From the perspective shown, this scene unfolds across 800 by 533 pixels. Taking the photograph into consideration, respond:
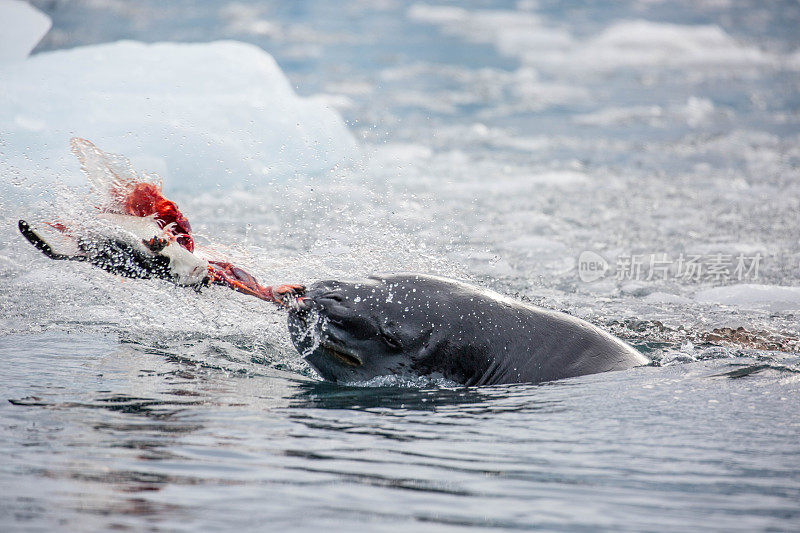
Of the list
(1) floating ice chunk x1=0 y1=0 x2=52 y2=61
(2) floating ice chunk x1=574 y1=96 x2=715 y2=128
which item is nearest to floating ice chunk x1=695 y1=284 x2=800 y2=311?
(1) floating ice chunk x1=0 y1=0 x2=52 y2=61

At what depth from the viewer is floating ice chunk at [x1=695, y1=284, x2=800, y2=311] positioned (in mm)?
7008

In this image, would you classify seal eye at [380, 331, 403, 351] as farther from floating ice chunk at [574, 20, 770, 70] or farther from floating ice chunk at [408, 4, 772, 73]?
floating ice chunk at [574, 20, 770, 70]

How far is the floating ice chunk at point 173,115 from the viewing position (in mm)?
10039

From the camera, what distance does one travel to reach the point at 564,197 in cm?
1205

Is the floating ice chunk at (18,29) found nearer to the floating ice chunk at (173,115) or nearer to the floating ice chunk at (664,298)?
the floating ice chunk at (173,115)

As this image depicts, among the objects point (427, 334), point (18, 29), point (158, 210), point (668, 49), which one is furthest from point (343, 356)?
point (668, 49)

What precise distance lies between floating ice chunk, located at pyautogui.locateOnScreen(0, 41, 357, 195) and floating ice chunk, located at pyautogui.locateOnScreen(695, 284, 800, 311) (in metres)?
5.54

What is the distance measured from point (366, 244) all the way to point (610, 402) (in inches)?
85.2

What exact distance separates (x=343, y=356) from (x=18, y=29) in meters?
9.32

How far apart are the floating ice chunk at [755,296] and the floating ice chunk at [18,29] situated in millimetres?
8463

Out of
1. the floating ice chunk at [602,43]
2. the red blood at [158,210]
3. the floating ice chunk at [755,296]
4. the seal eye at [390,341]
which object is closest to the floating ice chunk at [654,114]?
the floating ice chunk at [602,43]

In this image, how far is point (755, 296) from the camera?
287 inches

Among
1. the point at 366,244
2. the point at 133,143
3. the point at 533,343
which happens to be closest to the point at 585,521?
the point at 533,343

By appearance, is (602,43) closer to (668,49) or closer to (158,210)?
(668,49)
